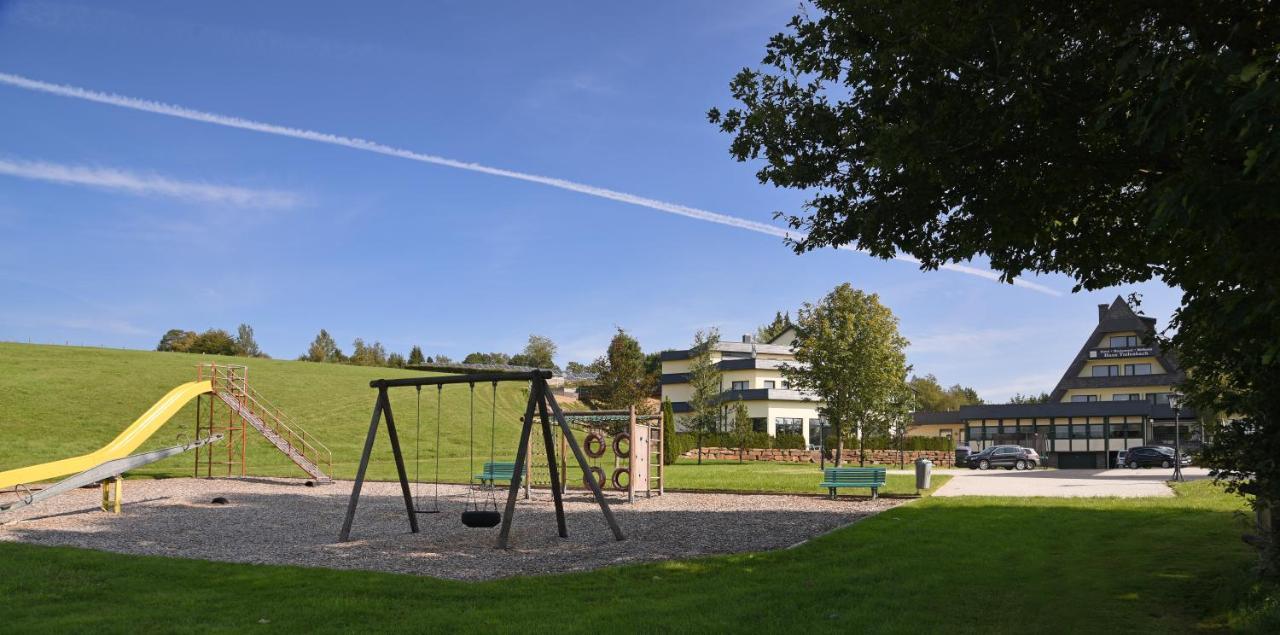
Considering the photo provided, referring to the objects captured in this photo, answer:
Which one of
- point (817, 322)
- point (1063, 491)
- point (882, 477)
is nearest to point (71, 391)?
point (817, 322)

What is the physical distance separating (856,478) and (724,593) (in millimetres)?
13735

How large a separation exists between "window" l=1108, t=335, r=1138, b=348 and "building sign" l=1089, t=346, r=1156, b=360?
0.61 meters

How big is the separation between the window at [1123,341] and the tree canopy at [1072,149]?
58.7m

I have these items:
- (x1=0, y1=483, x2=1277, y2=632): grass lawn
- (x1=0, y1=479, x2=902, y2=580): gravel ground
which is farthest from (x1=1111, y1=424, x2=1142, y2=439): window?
(x1=0, y1=483, x2=1277, y2=632): grass lawn

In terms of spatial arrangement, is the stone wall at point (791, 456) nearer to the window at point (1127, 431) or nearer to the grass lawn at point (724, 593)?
the window at point (1127, 431)

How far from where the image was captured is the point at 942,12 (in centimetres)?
877

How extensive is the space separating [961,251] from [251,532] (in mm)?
13406

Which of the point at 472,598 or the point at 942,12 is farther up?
the point at 942,12

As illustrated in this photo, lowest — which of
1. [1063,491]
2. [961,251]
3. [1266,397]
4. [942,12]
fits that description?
[1063,491]

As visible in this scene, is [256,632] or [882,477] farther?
[882,477]

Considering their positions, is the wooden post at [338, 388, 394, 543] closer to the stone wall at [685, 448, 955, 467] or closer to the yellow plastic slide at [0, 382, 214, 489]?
the yellow plastic slide at [0, 382, 214, 489]

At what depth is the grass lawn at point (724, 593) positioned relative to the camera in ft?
29.3

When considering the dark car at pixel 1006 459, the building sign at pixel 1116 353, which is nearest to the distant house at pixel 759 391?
the dark car at pixel 1006 459

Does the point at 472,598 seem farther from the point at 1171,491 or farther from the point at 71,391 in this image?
the point at 71,391
